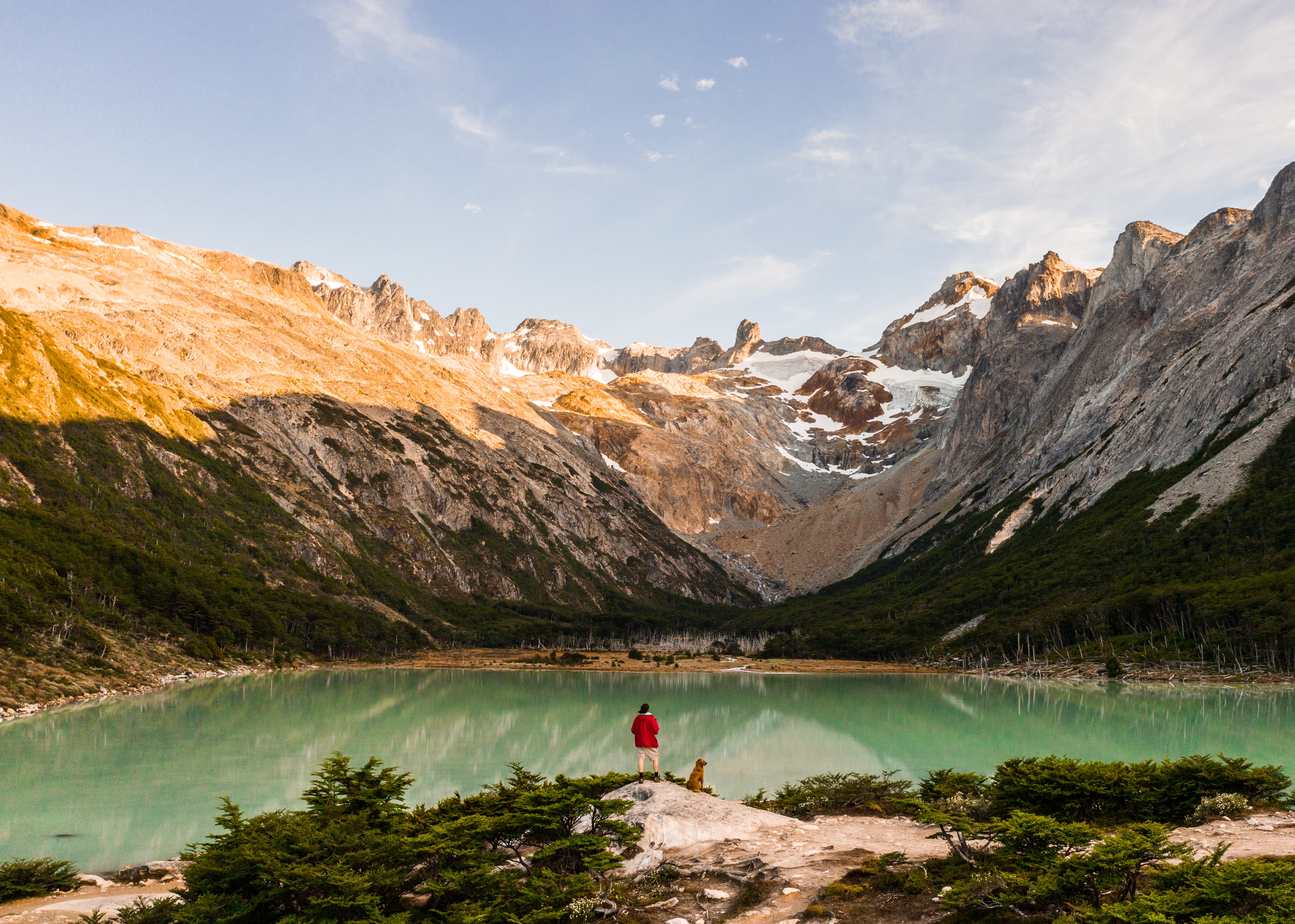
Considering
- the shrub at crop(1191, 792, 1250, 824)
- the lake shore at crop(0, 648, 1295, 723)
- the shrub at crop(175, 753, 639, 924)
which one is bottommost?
the lake shore at crop(0, 648, 1295, 723)

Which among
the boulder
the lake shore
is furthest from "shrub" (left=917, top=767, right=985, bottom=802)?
the lake shore

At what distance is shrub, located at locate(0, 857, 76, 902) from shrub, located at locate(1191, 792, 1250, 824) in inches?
1043

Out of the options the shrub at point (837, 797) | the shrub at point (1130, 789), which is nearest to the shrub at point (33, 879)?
the shrub at point (837, 797)

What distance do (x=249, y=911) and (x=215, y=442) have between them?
148023 millimetres

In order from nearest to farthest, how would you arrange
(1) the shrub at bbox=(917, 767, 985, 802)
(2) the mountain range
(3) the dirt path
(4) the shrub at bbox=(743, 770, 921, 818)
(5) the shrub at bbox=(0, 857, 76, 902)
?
1. (3) the dirt path
2. (5) the shrub at bbox=(0, 857, 76, 902)
3. (1) the shrub at bbox=(917, 767, 985, 802)
4. (4) the shrub at bbox=(743, 770, 921, 818)
5. (2) the mountain range

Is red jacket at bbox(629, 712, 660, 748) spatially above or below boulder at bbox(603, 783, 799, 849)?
above

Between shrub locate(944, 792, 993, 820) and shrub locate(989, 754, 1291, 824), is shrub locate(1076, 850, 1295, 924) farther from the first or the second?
shrub locate(989, 754, 1291, 824)

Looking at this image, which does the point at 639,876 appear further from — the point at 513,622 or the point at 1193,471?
the point at 513,622

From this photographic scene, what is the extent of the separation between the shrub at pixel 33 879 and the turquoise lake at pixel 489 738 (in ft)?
10.6

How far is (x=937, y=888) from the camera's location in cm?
1459

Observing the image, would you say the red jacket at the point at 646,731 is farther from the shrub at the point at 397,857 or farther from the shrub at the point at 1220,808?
the shrub at the point at 1220,808

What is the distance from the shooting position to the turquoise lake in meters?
31.1

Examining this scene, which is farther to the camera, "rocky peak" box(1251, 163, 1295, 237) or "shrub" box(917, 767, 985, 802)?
"rocky peak" box(1251, 163, 1295, 237)

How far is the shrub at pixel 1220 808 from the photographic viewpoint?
18.0m
